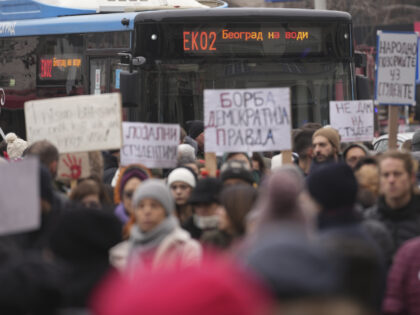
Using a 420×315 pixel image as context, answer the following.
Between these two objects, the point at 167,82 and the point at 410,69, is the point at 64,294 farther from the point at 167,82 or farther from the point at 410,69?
the point at 167,82

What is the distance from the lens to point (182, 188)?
716 centimetres

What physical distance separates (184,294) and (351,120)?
8497mm

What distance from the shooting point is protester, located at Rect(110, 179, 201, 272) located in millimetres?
4812

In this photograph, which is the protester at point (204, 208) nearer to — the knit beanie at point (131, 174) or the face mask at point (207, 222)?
the face mask at point (207, 222)

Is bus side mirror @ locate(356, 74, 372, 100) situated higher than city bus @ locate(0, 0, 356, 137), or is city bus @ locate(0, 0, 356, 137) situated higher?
city bus @ locate(0, 0, 356, 137)

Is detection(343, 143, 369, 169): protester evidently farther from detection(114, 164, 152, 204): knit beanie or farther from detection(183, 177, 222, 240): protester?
detection(183, 177, 222, 240): protester

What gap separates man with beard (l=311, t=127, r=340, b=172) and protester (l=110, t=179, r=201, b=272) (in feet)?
10.4

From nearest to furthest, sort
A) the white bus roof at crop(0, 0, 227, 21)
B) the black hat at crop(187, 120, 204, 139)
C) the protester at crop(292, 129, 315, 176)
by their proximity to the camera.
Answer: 1. the protester at crop(292, 129, 315, 176)
2. the black hat at crop(187, 120, 204, 139)
3. the white bus roof at crop(0, 0, 227, 21)

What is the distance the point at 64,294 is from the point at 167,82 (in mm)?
8221

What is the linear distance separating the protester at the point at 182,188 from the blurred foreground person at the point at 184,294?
4.80 m

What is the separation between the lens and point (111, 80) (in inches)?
515

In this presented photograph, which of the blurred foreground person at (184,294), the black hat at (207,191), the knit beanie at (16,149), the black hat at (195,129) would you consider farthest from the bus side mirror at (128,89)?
the blurred foreground person at (184,294)

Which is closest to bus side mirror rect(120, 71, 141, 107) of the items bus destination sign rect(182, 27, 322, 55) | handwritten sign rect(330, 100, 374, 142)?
bus destination sign rect(182, 27, 322, 55)

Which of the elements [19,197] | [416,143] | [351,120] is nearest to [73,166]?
[351,120]
